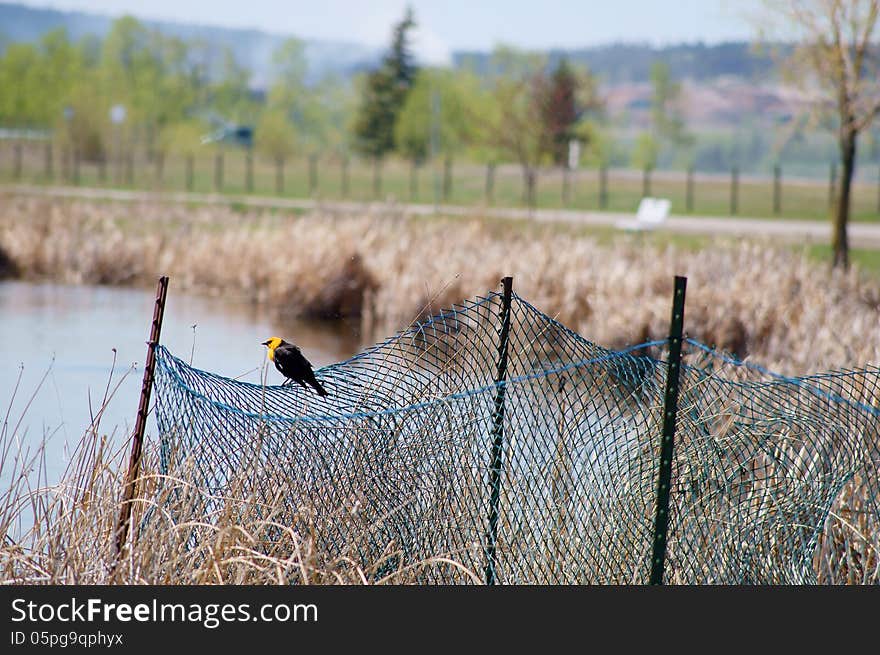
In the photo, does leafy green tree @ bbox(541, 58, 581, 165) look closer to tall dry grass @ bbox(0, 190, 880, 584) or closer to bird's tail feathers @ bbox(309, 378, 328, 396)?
tall dry grass @ bbox(0, 190, 880, 584)

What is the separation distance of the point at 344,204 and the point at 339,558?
54.6 feet

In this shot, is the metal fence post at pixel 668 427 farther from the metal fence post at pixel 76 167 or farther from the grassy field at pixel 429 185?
the metal fence post at pixel 76 167

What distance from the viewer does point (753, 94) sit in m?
190

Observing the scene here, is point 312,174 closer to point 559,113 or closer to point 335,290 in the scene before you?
point 559,113

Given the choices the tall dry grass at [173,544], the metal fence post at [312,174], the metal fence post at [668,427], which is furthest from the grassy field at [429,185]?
the metal fence post at [668,427]

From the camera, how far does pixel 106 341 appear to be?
15.2m

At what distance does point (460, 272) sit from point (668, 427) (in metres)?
10.4

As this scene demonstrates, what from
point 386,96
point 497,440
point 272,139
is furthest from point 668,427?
point 386,96

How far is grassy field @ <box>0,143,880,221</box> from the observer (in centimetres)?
4294

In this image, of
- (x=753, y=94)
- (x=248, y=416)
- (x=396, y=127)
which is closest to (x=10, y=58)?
(x=396, y=127)

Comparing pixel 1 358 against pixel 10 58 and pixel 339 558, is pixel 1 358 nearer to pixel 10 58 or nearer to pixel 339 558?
pixel 339 558

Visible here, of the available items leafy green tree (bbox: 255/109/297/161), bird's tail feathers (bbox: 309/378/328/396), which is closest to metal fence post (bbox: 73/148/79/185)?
leafy green tree (bbox: 255/109/297/161)

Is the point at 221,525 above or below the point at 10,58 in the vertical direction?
below

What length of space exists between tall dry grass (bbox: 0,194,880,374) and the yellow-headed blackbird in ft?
15.1
